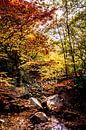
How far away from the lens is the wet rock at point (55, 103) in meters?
13.4

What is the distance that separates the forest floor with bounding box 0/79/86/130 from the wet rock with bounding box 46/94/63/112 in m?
0.35

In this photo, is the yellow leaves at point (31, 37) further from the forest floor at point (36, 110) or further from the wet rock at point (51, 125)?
the wet rock at point (51, 125)

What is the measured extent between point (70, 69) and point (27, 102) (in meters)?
9.84

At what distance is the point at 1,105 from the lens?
12953mm

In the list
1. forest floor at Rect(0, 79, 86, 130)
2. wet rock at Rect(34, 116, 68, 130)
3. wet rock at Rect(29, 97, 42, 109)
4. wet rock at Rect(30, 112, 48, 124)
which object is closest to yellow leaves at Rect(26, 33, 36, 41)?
forest floor at Rect(0, 79, 86, 130)

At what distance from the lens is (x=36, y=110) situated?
12812 millimetres

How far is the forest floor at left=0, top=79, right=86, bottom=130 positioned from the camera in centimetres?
1062

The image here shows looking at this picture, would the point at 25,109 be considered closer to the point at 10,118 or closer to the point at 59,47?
the point at 10,118

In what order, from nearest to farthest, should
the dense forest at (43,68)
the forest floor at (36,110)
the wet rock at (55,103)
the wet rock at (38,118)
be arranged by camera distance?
the dense forest at (43,68)
the forest floor at (36,110)
the wet rock at (38,118)
the wet rock at (55,103)

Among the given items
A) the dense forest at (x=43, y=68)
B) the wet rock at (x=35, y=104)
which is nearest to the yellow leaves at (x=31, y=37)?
the dense forest at (x=43, y=68)

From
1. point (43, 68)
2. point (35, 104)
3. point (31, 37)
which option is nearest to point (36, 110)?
point (35, 104)

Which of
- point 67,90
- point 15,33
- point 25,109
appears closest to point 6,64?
point 67,90

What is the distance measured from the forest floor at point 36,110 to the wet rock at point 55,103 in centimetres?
35

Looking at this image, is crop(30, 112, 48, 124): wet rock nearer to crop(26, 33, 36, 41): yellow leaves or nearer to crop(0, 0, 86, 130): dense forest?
crop(0, 0, 86, 130): dense forest
